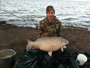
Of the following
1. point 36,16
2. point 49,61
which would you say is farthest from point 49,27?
point 36,16

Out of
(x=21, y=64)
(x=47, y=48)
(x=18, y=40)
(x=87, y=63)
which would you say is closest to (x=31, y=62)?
(x=21, y=64)

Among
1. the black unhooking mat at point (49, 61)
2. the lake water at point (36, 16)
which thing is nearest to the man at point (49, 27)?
the black unhooking mat at point (49, 61)

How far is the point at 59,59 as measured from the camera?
3674 mm

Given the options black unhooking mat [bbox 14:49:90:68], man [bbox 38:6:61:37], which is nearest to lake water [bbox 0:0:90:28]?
man [bbox 38:6:61:37]

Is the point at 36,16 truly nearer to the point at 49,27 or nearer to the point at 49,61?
the point at 49,27

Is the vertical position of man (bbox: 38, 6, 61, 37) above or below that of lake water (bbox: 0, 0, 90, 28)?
above

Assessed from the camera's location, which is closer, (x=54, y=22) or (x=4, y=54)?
(x=54, y=22)

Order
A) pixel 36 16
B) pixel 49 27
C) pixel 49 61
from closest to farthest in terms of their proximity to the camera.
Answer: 1. pixel 49 61
2. pixel 49 27
3. pixel 36 16

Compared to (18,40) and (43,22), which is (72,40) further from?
(43,22)

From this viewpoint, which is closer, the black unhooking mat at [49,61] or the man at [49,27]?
the black unhooking mat at [49,61]

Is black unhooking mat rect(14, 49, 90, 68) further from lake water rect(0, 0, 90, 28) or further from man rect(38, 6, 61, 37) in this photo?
lake water rect(0, 0, 90, 28)

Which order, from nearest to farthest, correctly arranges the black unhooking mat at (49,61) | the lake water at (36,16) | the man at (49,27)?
the black unhooking mat at (49,61) → the man at (49,27) → the lake water at (36,16)

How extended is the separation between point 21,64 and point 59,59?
2.90 ft

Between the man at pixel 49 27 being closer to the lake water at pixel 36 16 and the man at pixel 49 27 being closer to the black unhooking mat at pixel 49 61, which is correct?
the black unhooking mat at pixel 49 61
